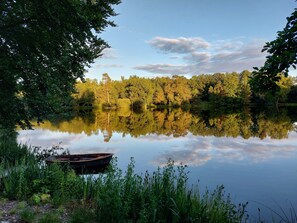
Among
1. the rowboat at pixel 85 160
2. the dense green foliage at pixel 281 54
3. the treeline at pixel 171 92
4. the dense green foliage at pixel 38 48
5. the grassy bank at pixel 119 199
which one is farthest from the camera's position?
the treeline at pixel 171 92

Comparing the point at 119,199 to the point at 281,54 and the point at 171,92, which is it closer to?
the point at 281,54

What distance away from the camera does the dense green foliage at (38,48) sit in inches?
368

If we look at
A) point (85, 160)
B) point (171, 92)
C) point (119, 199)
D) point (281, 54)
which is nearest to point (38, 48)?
point (119, 199)

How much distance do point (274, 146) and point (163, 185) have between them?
73.7 feet

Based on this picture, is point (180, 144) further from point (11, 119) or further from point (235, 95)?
point (235, 95)

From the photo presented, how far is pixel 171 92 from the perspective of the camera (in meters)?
110

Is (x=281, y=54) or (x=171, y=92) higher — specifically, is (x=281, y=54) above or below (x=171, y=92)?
below

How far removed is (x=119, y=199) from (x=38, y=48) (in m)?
7.20

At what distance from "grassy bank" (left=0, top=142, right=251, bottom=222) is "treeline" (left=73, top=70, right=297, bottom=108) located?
91923 millimetres

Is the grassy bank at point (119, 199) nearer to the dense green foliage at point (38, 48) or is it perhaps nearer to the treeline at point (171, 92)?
the dense green foliage at point (38, 48)

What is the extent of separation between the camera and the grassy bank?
260 inches

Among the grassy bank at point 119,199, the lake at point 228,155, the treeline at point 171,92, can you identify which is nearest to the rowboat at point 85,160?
the lake at point 228,155

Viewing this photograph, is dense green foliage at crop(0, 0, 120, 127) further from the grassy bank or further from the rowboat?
→ the rowboat

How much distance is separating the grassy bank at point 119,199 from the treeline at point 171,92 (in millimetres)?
91923
